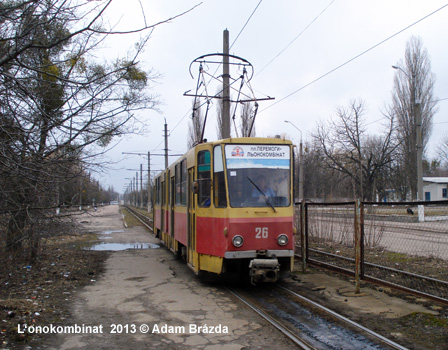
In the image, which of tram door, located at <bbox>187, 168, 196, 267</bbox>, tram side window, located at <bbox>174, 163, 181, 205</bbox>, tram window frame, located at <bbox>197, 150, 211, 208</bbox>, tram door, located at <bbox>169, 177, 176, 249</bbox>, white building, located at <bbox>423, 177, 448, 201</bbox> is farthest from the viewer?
white building, located at <bbox>423, 177, 448, 201</bbox>

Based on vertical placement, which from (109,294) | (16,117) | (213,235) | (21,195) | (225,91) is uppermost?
(225,91)

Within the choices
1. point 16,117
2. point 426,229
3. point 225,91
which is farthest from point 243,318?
point 225,91

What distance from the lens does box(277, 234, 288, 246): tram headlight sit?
8203 millimetres

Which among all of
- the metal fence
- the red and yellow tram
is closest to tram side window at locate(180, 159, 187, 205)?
the red and yellow tram

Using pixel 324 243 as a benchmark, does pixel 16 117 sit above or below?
above

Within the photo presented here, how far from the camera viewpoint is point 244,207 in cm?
820

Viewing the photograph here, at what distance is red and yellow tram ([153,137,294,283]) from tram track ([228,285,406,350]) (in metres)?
0.48

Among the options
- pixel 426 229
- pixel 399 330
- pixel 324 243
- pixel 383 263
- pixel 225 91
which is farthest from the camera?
pixel 225 91

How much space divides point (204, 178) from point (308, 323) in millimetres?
3747

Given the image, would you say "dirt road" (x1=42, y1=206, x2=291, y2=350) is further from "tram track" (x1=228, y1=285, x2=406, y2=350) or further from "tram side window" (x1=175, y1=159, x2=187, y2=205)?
"tram side window" (x1=175, y1=159, x2=187, y2=205)

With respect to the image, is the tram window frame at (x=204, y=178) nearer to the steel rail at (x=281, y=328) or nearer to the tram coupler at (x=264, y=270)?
the tram coupler at (x=264, y=270)

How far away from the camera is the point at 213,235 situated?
843cm

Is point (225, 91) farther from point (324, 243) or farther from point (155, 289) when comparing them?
point (155, 289)

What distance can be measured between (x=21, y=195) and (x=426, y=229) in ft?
23.6
